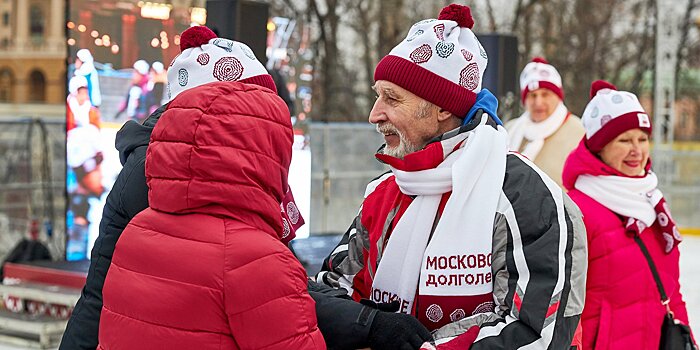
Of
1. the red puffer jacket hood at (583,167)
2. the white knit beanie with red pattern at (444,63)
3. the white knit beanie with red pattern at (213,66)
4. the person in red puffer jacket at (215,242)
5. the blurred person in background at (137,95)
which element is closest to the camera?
the person in red puffer jacket at (215,242)

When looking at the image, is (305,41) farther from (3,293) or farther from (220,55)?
(220,55)

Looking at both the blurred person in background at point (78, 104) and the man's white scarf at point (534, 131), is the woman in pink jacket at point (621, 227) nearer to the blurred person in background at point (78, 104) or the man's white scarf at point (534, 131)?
A: the man's white scarf at point (534, 131)

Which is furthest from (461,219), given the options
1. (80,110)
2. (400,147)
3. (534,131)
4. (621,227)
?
(80,110)

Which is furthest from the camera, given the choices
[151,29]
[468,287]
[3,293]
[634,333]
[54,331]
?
[151,29]

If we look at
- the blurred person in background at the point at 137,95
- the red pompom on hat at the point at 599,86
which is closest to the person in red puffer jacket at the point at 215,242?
the red pompom on hat at the point at 599,86

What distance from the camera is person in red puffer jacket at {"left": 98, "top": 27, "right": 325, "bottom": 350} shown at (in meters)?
2.01

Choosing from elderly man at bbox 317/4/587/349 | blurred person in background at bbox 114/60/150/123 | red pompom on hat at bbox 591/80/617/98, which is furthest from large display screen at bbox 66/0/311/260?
elderly man at bbox 317/4/587/349

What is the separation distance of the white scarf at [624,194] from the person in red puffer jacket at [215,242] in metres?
1.89

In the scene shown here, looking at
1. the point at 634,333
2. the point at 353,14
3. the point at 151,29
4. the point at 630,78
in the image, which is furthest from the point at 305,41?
the point at 630,78

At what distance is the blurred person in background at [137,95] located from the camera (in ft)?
25.7

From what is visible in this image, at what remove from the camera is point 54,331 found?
22.5 ft

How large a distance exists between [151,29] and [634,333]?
17.9 ft

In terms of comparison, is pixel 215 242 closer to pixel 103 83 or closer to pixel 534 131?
pixel 534 131

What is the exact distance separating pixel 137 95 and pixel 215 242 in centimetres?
605
